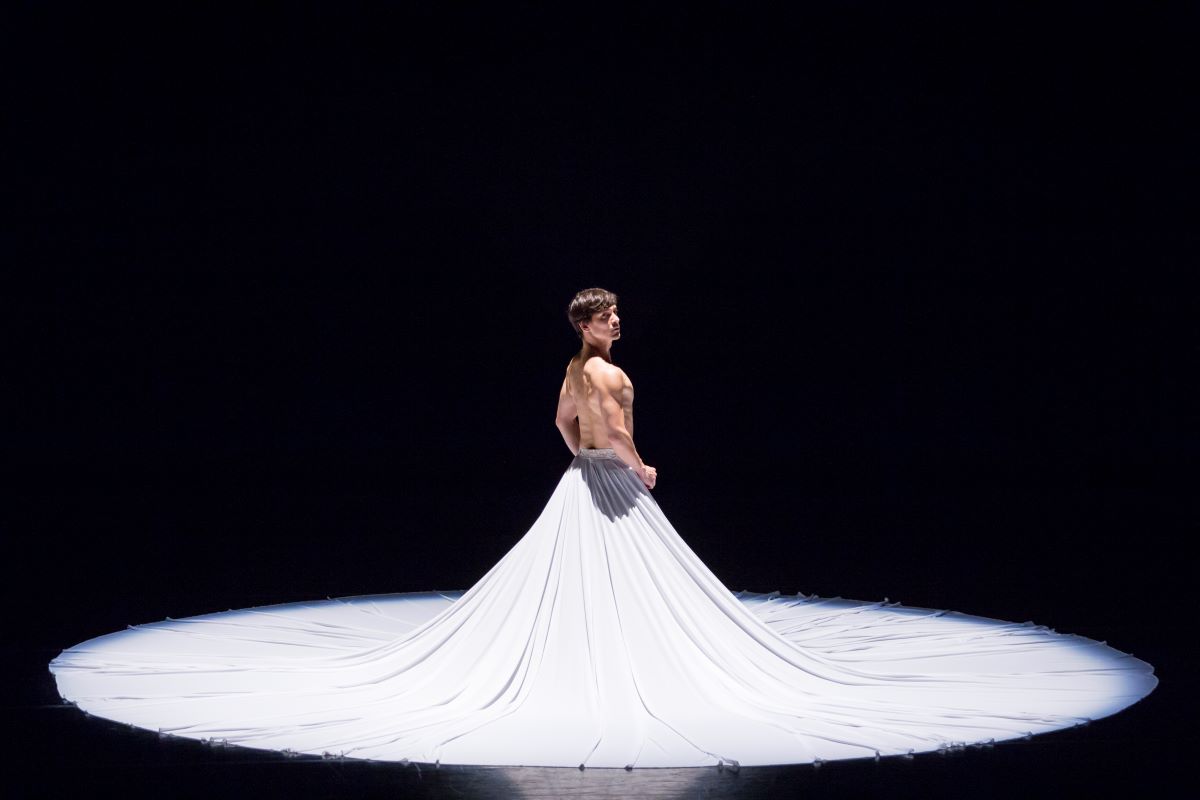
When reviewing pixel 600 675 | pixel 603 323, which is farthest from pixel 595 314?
pixel 600 675

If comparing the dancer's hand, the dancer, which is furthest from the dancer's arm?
the dancer's hand

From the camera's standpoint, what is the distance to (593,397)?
14.4 ft

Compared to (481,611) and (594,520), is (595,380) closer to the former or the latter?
(594,520)

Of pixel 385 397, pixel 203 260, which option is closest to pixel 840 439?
→ pixel 385 397

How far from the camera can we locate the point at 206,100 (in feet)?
24.8

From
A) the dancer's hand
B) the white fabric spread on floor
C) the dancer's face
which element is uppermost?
the dancer's face

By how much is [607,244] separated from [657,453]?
155 centimetres

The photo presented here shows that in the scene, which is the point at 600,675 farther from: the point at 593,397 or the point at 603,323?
the point at 603,323

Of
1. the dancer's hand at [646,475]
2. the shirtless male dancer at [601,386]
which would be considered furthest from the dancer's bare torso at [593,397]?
the dancer's hand at [646,475]

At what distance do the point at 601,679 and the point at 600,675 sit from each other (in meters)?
0.02

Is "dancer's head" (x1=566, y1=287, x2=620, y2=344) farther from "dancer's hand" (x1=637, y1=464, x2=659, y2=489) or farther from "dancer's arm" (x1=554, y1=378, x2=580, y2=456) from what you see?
"dancer's hand" (x1=637, y1=464, x2=659, y2=489)

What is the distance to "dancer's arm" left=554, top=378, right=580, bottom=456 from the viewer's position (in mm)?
4594

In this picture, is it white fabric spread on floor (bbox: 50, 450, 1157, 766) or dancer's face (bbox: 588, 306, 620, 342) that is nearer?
white fabric spread on floor (bbox: 50, 450, 1157, 766)

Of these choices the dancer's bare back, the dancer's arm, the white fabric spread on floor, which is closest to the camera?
the white fabric spread on floor
